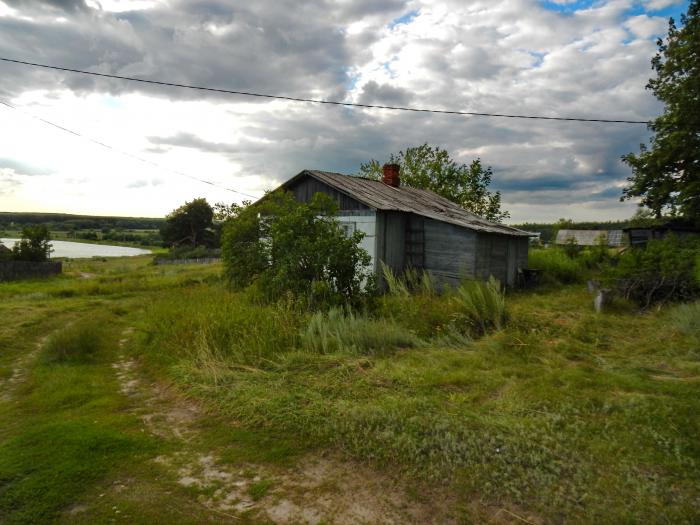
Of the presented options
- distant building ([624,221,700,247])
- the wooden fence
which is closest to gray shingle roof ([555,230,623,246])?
distant building ([624,221,700,247])

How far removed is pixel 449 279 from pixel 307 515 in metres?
12.1

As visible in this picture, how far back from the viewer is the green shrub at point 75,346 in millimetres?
6832

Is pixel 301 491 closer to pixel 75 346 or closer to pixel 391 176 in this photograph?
pixel 75 346

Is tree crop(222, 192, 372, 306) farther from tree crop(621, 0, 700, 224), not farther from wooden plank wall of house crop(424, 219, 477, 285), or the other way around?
tree crop(621, 0, 700, 224)


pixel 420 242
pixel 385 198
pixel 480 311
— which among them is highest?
pixel 385 198

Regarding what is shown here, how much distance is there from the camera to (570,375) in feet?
16.9

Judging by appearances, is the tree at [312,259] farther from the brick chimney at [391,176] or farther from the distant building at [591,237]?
the distant building at [591,237]

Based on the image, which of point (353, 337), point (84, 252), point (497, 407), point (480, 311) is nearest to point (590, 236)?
point (480, 311)

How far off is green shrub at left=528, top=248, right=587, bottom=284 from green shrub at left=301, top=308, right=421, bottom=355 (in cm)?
1390

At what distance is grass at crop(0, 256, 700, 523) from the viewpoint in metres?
3.06

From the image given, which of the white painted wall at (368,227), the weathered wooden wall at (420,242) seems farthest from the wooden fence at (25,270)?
the white painted wall at (368,227)

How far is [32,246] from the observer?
28312mm

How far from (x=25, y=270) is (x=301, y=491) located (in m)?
28.1

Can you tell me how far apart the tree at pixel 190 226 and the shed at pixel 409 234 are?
47379 mm
